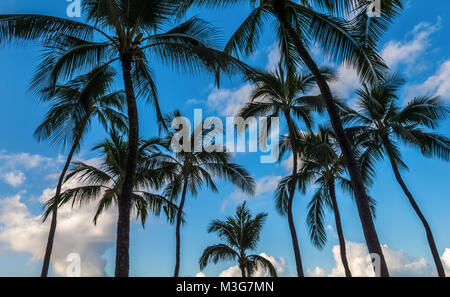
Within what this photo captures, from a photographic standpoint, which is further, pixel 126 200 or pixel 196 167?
pixel 196 167

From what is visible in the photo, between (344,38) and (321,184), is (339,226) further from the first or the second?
(344,38)

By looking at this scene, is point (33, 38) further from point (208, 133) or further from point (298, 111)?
point (298, 111)

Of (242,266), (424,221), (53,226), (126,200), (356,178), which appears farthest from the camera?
(242,266)

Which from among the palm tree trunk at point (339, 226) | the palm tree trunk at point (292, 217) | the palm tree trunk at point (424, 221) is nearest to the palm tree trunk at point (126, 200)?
the palm tree trunk at point (292, 217)

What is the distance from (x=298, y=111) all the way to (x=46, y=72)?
12.4 metres

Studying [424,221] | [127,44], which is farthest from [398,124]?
[127,44]

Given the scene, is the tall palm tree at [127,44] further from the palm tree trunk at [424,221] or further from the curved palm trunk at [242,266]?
the curved palm trunk at [242,266]

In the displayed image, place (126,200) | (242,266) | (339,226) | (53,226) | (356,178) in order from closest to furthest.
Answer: (356,178)
(126,200)
(53,226)
(339,226)
(242,266)

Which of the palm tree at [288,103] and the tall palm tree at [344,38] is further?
the palm tree at [288,103]

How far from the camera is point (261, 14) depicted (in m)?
10.1
